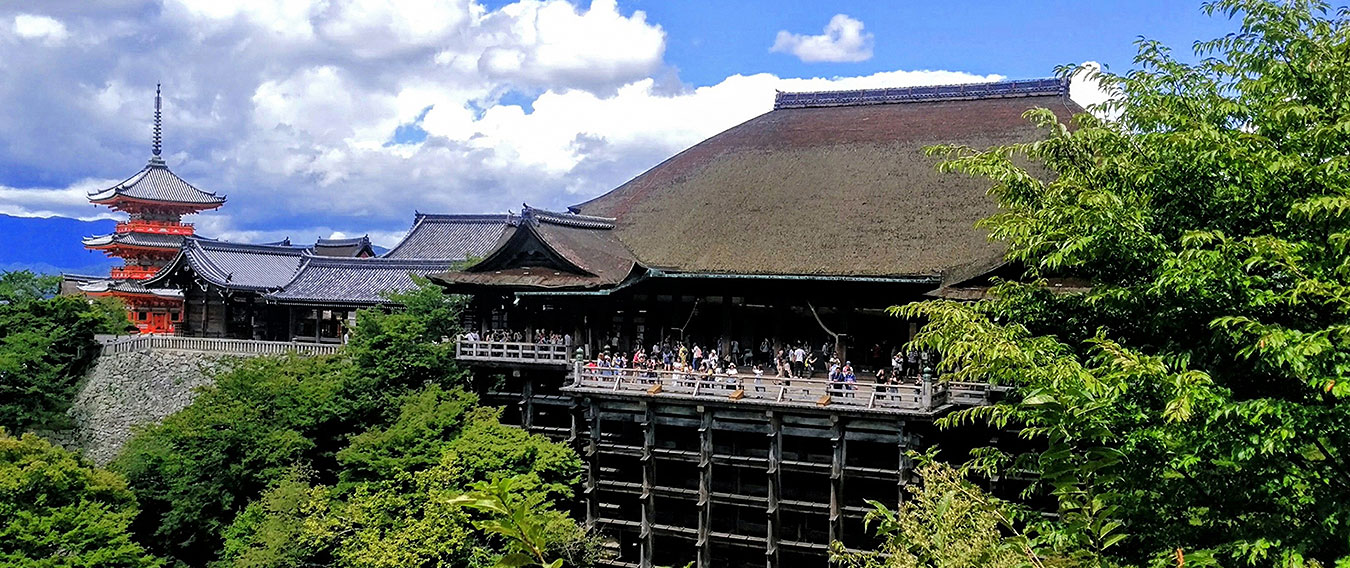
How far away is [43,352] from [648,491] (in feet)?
80.7

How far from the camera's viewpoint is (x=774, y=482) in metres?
24.8

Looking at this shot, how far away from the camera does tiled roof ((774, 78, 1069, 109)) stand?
32188 mm

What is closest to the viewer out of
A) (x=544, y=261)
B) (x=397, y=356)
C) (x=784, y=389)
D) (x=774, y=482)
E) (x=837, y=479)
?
(x=837, y=479)

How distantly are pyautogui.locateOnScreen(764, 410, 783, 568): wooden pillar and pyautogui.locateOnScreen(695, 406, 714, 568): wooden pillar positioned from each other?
1.58 meters

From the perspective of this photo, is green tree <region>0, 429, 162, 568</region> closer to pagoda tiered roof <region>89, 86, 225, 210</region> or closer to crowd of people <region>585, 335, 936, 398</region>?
crowd of people <region>585, 335, 936, 398</region>

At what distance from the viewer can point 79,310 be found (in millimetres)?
38688

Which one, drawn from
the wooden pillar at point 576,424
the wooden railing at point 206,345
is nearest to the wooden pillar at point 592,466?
the wooden pillar at point 576,424

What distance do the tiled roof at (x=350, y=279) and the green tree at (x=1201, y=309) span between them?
26.7 meters

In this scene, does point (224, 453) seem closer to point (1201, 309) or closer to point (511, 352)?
point (511, 352)

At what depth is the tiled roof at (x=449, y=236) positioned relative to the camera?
43.2m

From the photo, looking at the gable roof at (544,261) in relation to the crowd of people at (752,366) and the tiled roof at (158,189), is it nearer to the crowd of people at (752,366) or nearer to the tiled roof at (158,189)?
the crowd of people at (752,366)

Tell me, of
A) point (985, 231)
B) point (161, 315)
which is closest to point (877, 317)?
point (985, 231)

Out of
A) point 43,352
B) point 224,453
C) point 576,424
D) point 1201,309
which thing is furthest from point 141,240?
point 1201,309

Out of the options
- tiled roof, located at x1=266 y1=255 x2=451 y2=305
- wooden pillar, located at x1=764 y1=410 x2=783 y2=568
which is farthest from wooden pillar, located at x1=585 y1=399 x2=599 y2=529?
tiled roof, located at x1=266 y1=255 x2=451 y2=305
